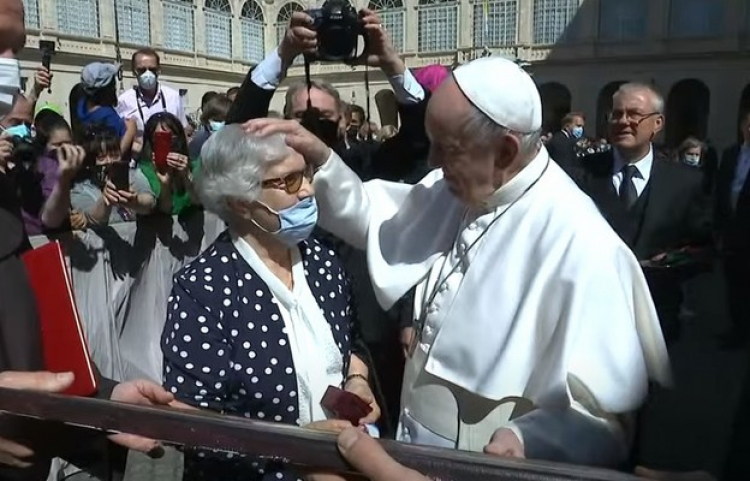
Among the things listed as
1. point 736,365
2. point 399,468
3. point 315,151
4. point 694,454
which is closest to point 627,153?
point 694,454

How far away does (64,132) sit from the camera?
4.72m

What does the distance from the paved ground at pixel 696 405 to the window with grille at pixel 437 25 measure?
32.0 meters

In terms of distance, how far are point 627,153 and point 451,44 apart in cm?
3454

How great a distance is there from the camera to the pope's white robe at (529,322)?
1834mm

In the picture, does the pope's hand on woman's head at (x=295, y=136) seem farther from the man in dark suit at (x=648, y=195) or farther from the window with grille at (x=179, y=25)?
the window with grille at (x=179, y=25)

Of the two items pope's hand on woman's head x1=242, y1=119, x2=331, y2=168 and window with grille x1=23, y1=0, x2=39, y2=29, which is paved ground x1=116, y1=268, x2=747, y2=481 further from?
window with grille x1=23, y1=0, x2=39, y2=29

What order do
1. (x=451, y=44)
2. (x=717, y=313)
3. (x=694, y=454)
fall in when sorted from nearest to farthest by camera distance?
(x=694, y=454) < (x=717, y=313) < (x=451, y=44)

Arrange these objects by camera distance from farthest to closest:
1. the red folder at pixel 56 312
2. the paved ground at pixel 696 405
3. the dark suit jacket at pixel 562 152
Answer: the dark suit jacket at pixel 562 152, the paved ground at pixel 696 405, the red folder at pixel 56 312

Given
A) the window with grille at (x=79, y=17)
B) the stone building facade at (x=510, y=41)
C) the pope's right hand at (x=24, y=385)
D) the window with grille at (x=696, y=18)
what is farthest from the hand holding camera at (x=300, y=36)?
the window with grille at (x=696, y=18)

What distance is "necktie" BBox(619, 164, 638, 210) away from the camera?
480 cm

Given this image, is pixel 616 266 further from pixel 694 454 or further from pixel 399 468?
pixel 694 454

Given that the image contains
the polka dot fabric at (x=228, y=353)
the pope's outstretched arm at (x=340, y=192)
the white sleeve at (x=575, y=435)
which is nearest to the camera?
the white sleeve at (x=575, y=435)

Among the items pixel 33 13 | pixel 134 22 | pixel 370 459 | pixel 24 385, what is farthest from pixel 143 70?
pixel 134 22

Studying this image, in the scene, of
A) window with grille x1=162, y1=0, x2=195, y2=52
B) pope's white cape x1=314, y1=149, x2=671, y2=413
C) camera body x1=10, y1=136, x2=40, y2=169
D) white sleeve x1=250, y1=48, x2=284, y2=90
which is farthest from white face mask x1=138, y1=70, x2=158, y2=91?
window with grille x1=162, y1=0, x2=195, y2=52
